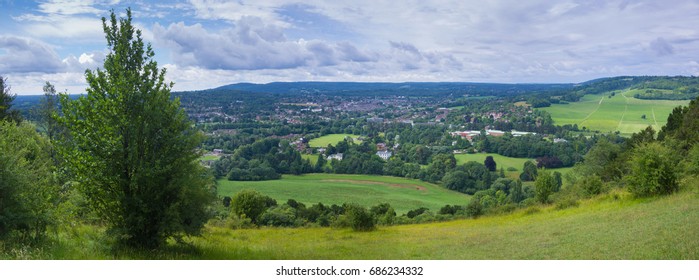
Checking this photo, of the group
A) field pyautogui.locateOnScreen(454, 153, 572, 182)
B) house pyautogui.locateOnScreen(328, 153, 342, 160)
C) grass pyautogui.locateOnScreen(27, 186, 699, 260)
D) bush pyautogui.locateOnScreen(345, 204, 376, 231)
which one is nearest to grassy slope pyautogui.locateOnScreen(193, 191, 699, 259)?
grass pyautogui.locateOnScreen(27, 186, 699, 260)

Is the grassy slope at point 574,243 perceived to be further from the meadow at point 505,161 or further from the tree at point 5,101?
the meadow at point 505,161

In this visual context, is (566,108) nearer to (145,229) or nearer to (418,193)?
(418,193)

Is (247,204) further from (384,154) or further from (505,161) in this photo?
(384,154)

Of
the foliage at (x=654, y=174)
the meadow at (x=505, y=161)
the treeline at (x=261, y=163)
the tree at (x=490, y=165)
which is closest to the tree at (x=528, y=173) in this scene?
the meadow at (x=505, y=161)

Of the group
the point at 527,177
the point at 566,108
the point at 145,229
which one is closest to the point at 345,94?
the point at 566,108

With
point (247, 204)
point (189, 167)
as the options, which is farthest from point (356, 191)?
point (189, 167)

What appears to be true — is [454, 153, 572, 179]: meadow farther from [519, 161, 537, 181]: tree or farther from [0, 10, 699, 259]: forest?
[519, 161, 537, 181]: tree
